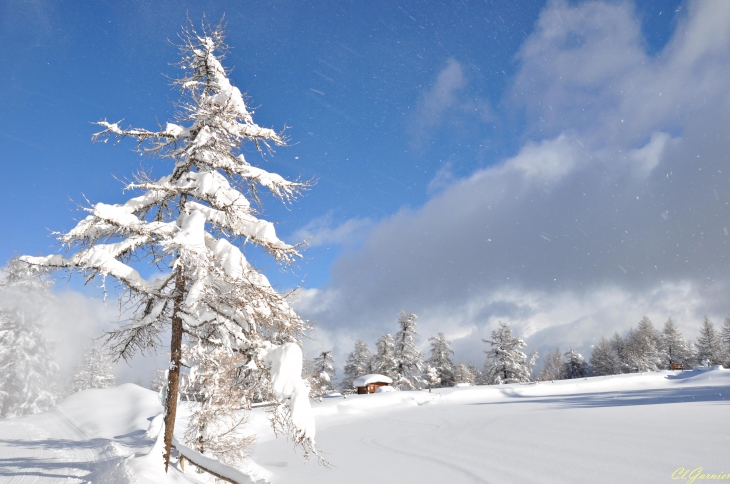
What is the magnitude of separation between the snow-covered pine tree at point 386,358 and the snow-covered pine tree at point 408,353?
0.55 metres

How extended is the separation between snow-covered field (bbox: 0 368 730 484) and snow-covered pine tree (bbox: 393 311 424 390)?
78.6ft

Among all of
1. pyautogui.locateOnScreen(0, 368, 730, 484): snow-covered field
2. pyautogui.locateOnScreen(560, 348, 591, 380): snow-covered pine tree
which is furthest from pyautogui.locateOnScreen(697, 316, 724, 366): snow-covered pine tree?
pyautogui.locateOnScreen(0, 368, 730, 484): snow-covered field

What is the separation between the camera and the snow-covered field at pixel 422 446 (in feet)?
31.8

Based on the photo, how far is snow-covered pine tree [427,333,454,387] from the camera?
183 ft

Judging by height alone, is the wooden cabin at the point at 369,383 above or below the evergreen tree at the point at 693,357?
above

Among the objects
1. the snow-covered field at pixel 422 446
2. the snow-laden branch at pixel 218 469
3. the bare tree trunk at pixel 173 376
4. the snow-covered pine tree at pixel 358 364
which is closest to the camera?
the snow-laden branch at pixel 218 469

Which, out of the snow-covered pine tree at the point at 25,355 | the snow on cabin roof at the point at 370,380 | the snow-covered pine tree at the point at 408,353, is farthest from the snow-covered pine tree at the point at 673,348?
the snow-covered pine tree at the point at 25,355

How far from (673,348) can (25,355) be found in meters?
102

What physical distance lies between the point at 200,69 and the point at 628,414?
2492 centimetres

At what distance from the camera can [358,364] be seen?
58.1 m

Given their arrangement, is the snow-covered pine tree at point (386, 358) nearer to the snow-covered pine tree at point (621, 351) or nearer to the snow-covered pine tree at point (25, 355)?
the snow-covered pine tree at point (25, 355)

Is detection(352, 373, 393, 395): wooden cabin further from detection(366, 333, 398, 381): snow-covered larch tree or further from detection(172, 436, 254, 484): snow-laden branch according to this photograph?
detection(172, 436, 254, 484): snow-laden branch

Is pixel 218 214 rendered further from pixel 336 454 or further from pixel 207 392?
pixel 336 454

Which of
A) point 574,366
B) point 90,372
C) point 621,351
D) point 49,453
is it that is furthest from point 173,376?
point 621,351
